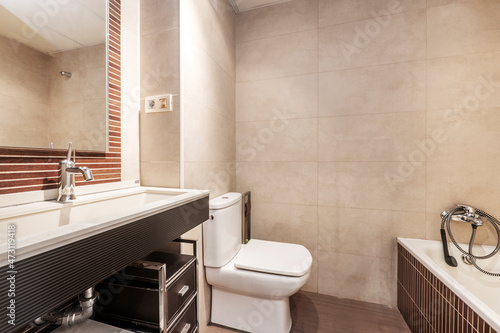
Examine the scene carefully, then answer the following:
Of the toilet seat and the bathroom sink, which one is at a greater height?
the bathroom sink

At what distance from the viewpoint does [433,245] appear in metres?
1.51

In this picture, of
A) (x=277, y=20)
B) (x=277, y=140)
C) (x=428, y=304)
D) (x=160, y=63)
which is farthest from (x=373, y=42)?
(x=428, y=304)

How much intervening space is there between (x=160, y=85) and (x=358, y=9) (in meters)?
1.60

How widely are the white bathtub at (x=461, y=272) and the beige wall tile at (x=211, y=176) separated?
4.40 ft

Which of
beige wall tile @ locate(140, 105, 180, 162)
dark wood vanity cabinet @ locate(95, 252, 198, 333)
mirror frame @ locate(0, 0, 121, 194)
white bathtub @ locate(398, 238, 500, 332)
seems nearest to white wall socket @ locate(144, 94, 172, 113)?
beige wall tile @ locate(140, 105, 180, 162)

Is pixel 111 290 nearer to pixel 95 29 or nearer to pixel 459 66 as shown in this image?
pixel 95 29

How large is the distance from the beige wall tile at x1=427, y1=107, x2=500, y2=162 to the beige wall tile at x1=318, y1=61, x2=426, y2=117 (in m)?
0.16

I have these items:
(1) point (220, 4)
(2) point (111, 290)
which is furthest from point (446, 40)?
(2) point (111, 290)

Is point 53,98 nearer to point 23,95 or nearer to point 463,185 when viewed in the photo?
point 23,95

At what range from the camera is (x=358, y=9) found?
1.70 m

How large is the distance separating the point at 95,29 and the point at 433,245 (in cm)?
241

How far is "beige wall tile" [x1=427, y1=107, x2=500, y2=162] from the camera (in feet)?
4.76

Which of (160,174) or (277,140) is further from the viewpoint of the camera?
(277,140)

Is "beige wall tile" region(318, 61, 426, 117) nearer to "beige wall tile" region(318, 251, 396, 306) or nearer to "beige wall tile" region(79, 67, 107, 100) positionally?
"beige wall tile" region(318, 251, 396, 306)
